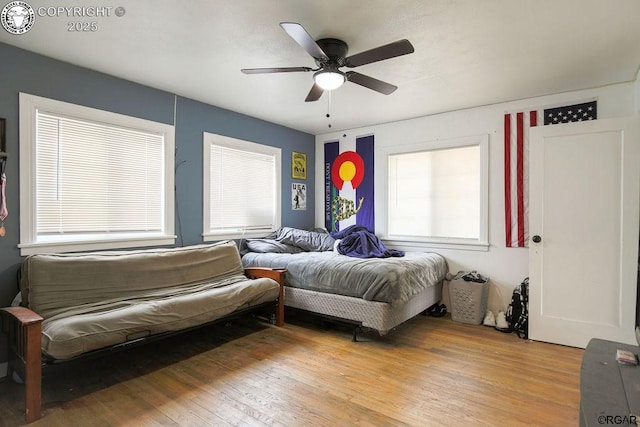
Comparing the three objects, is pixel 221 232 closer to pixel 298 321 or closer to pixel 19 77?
pixel 298 321

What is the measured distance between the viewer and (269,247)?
4223 mm

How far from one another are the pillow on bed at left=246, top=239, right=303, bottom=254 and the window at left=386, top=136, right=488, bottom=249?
1.39 meters

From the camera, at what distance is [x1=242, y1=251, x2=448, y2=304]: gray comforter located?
9.95ft

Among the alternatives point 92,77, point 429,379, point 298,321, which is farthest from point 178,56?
point 429,379

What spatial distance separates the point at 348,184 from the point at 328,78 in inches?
110

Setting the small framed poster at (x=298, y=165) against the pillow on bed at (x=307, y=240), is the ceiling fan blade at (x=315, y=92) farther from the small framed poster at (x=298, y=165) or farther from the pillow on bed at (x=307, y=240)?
the small framed poster at (x=298, y=165)

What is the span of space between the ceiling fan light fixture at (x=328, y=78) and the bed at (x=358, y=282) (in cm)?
167

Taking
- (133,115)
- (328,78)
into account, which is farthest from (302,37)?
(133,115)

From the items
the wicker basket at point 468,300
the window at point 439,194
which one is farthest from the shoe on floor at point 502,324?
the window at point 439,194

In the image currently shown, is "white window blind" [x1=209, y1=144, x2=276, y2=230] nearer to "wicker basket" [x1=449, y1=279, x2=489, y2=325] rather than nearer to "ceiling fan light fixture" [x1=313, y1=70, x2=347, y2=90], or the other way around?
"ceiling fan light fixture" [x1=313, y1=70, x2=347, y2=90]

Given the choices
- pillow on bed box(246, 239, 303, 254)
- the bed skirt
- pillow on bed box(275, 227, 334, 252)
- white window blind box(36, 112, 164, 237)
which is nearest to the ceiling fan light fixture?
the bed skirt

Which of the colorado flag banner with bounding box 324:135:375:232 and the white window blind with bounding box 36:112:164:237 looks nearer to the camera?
the white window blind with bounding box 36:112:164:237

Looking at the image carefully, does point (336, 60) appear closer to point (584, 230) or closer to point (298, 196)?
point (584, 230)

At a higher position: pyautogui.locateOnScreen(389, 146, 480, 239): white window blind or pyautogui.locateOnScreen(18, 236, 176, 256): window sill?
pyautogui.locateOnScreen(389, 146, 480, 239): white window blind
